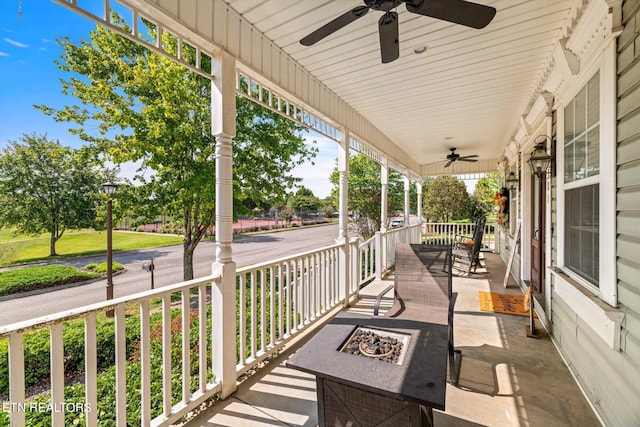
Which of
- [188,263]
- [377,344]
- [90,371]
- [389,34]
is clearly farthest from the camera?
[188,263]

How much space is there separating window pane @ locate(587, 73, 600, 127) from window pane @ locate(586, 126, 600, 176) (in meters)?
0.07

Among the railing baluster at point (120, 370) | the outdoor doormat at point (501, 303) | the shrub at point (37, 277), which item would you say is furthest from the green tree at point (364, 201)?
the railing baluster at point (120, 370)

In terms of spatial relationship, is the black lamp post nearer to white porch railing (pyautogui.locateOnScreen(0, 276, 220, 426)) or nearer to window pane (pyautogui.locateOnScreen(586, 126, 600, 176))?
white porch railing (pyautogui.locateOnScreen(0, 276, 220, 426))

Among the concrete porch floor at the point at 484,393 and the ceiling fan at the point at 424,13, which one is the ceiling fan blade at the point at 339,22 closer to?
the ceiling fan at the point at 424,13

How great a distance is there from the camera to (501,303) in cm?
421

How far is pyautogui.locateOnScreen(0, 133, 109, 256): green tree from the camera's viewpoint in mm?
4551

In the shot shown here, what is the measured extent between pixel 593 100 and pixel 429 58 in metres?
1.47

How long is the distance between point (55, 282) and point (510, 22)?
8.85 meters

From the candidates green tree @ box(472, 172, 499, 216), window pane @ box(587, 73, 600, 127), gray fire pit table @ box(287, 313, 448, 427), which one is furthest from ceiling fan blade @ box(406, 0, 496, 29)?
green tree @ box(472, 172, 499, 216)

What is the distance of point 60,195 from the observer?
518cm

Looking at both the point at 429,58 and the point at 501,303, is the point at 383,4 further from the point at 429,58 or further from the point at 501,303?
the point at 501,303

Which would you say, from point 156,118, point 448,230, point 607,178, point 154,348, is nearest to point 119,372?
point 154,348

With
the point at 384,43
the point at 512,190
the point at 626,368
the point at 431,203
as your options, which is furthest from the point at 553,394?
the point at 431,203

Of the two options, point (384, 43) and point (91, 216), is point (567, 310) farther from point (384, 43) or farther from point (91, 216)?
point (91, 216)
